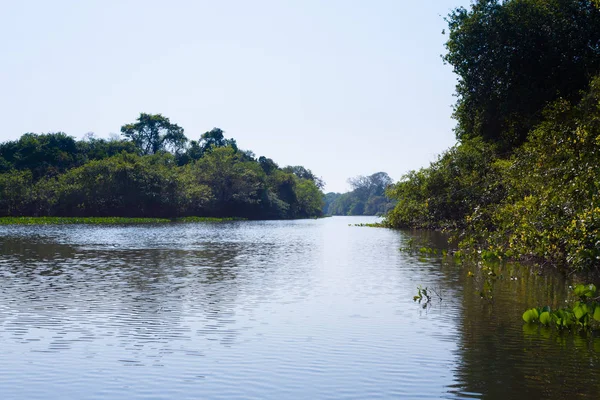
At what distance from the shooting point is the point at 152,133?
A: 5728 inches

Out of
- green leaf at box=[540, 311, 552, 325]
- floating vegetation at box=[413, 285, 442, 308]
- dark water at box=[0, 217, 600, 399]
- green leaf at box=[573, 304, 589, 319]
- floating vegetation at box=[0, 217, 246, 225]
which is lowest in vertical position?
dark water at box=[0, 217, 600, 399]

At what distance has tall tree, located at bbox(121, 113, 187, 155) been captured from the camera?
144 metres

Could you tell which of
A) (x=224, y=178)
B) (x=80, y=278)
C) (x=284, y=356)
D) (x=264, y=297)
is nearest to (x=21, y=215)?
(x=224, y=178)

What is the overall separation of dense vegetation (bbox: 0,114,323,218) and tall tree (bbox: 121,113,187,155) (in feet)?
0.73

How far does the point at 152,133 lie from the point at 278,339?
138 meters

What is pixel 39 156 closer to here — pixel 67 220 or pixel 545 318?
pixel 67 220

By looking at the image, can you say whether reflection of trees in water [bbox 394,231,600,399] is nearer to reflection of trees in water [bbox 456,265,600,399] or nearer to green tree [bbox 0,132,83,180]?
reflection of trees in water [bbox 456,265,600,399]

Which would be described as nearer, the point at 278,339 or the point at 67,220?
the point at 278,339

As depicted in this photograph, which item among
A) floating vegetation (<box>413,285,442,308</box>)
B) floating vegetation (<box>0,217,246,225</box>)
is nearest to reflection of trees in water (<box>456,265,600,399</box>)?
floating vegetation (<box>413,285,442,308</box>)

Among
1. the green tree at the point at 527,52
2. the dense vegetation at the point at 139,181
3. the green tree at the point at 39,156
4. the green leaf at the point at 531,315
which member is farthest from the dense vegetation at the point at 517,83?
the green tree at the point at 39,156

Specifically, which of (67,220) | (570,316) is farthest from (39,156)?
(570,316)

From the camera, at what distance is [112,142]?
12281 centimetres

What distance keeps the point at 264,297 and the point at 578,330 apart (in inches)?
320

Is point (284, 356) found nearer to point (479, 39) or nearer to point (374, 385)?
point (374, 385)
